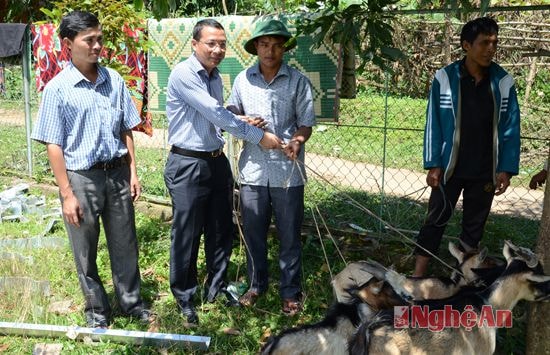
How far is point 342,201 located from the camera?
20.6 feet

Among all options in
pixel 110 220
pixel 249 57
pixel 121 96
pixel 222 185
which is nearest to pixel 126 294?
pixel 110 220

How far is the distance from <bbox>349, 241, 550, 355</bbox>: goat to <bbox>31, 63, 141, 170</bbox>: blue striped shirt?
6.64ft

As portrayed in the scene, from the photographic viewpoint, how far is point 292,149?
4.08 m

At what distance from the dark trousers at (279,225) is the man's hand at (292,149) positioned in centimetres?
26

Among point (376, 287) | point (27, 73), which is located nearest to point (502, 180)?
point (376, 287)

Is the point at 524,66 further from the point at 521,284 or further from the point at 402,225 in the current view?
the point at 521,284

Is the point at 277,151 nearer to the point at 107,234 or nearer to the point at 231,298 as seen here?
the point at 231,298

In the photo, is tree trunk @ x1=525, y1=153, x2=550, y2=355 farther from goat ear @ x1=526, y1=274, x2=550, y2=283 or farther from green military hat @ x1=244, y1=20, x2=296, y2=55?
green military hat @ x1=244, y1=20, x2=296, y2=55

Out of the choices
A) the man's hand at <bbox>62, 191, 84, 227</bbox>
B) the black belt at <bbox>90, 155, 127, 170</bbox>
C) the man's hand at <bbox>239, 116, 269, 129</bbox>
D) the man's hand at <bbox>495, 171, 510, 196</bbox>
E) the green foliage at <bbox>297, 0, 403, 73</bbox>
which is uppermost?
the green foliage at <bbox>297, 0, 403, 73</bbox>

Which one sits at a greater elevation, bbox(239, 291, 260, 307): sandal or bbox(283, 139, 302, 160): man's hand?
bbox(283, 139, 302, 160): man's hand

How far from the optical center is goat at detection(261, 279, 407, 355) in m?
3.31

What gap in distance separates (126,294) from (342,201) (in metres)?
2.75

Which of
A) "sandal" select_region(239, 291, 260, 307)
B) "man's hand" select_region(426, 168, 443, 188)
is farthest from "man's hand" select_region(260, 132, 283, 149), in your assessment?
"sandal" select_region(239, 291, 260, 307)

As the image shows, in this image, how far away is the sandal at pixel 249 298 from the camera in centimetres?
444
